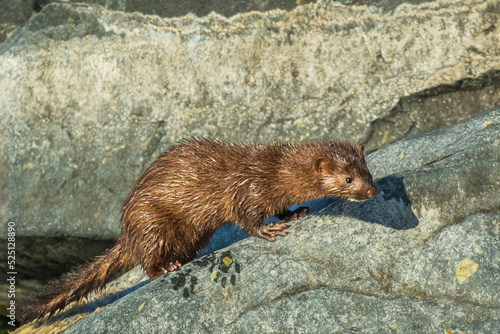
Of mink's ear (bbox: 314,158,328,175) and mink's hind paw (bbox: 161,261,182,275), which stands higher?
mink's ear (bbox: 314,158,328,175)

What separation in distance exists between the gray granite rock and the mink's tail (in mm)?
837

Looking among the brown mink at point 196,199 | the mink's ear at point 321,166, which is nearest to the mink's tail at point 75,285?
the brown mink at point 196,199

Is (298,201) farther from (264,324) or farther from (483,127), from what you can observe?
(483,127)

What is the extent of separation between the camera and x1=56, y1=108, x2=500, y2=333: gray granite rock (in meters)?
3.92

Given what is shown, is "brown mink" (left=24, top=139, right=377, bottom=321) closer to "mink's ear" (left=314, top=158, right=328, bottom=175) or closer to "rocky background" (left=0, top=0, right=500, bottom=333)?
"mink's ear" (left=314, top=158, right=328, bottom=175)

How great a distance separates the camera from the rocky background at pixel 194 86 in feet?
21.5

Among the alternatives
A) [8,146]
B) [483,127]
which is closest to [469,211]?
[483,127]

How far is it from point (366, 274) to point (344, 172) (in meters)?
1.06

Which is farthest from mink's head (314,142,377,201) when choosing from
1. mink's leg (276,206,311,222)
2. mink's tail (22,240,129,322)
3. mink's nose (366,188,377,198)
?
mink's tail (22,240,129,322)

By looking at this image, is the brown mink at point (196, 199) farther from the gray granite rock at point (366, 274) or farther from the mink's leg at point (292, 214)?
the gray granite rock at point (366, 274)

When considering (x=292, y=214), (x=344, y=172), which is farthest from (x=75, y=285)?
(x=344, y=172)

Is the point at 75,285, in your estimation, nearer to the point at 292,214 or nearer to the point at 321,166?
the point at 292,214

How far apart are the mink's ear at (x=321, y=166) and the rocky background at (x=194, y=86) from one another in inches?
62.3

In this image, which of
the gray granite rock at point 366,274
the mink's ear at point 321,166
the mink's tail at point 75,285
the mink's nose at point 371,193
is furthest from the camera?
the mink's tail at point 75,285
